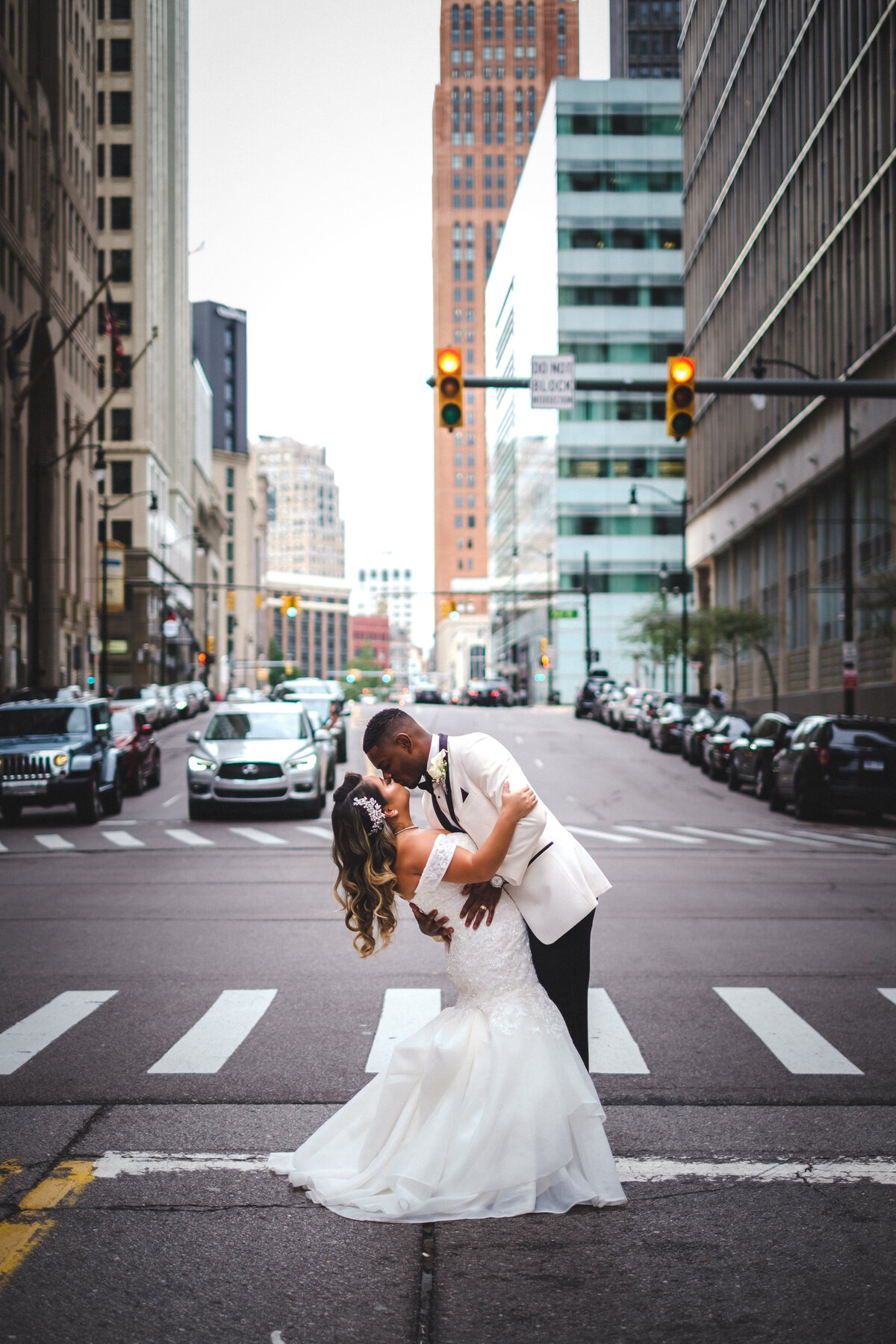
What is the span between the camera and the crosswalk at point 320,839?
19.4m

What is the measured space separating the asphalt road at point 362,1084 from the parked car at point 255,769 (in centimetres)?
837

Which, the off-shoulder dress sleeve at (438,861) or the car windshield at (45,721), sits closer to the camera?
the off-shoulder dress sleeve at (438,861)

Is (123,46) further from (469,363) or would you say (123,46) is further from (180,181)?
(469,363)

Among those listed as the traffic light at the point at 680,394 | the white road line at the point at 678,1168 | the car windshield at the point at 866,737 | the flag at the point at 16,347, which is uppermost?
the flag at the point at 16,347

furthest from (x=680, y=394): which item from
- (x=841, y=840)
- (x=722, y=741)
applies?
(x=722, y=741)

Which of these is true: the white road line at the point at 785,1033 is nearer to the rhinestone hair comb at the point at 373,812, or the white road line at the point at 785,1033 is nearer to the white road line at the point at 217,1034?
the white road line at the point at 217,1034

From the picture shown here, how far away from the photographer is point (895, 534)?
37750 millimetres

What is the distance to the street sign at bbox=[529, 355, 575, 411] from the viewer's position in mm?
19609

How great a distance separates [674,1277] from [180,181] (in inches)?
4729

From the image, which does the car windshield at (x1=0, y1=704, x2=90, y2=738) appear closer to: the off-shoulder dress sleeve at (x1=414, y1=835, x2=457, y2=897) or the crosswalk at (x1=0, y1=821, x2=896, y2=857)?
the crosswalk at (x1=0, y1=821, x2=896, y2=857)

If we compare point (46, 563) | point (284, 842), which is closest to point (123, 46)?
point (46, 563)

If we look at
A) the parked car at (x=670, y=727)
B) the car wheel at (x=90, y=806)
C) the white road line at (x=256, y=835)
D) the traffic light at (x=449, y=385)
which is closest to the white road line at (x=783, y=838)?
the white road line at (x=256, y=835)

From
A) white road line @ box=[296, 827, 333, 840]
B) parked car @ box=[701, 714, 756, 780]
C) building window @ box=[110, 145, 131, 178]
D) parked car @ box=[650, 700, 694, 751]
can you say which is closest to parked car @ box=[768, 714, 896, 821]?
parked car @ box=[701, 714, 756, 780]

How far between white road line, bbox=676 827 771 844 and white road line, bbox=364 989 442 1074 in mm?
12175
